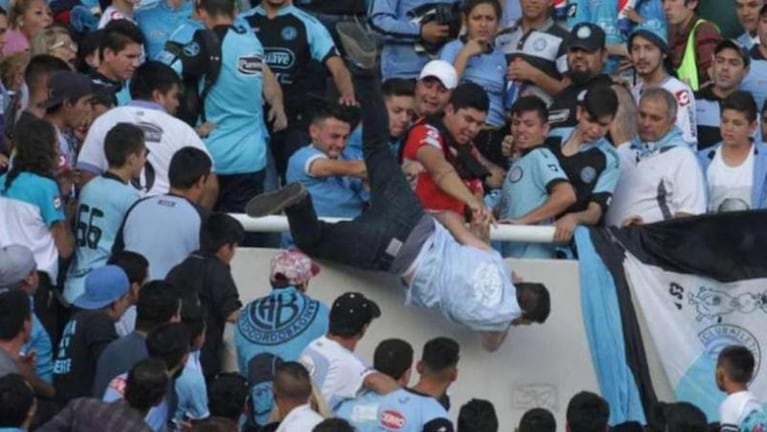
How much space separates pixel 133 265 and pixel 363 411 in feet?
4.85

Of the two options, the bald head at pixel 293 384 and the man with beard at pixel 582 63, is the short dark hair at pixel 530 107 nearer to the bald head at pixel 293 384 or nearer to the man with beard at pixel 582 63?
the man with beard at pixel 582 63

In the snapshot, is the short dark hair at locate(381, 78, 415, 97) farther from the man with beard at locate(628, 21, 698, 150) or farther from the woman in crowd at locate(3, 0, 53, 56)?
the woman in crowd at locate(3, 0, 53, 56)

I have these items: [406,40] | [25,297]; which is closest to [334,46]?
[406,40]

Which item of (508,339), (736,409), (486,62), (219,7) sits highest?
(219,7)

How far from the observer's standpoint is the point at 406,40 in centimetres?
1730

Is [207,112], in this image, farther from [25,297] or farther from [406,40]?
[25,297]

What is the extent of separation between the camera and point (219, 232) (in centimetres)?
1350

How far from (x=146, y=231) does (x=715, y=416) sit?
3385 millimetres

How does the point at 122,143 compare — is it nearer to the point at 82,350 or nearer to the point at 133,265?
the point at 133,265

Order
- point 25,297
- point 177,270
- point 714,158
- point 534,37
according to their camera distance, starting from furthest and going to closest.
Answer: point 534,37 < point 714,158 < point 177,270 < point 25,297

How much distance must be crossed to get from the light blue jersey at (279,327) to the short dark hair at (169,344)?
103 centimetres

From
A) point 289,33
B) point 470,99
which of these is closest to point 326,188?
point 470,99

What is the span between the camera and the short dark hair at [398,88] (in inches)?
618

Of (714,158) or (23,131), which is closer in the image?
(23,131)
